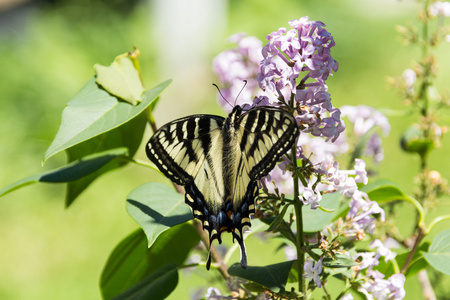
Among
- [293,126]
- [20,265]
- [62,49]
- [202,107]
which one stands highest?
[293,126]

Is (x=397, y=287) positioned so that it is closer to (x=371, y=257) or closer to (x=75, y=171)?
(x=371, y=257)

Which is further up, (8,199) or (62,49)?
(62,49)

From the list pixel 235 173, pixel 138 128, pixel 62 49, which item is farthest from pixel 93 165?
pixel 62 49

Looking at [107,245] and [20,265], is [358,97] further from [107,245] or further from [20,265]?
[20,265]

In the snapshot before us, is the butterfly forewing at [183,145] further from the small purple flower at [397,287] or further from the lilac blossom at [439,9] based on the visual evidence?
the lilac blossom at [439,9]

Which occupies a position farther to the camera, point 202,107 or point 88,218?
point 202,107

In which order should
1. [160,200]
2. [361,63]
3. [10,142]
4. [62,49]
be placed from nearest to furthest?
[160,200] < [10,142] < [62,49] < [361,63]

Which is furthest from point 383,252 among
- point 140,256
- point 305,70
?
point 140,256
